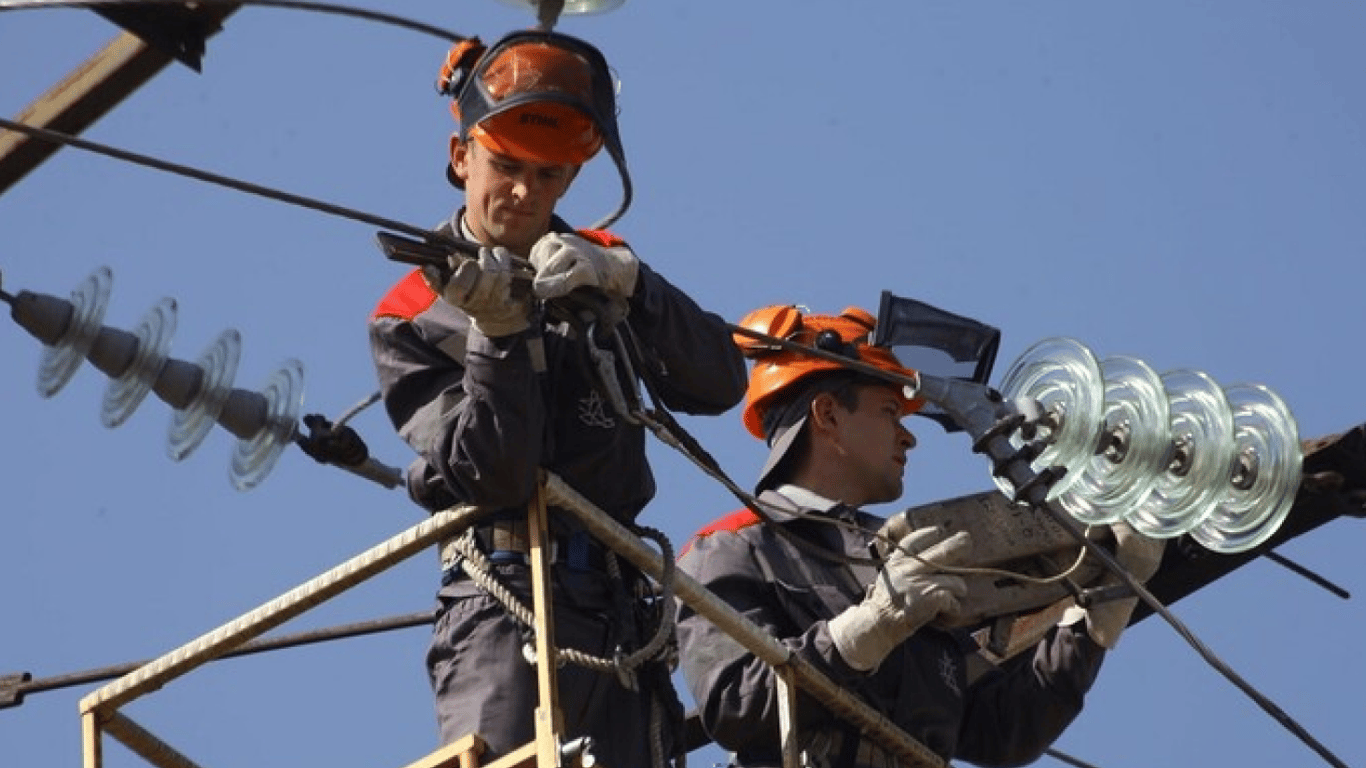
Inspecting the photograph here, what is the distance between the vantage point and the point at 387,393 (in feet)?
28.8

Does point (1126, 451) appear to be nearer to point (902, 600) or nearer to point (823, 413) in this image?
point (902, 600)

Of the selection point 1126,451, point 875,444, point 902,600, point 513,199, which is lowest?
point 902,600

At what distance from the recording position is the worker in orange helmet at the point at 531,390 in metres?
8.22

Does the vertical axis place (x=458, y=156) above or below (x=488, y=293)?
above

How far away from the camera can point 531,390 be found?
8266mm

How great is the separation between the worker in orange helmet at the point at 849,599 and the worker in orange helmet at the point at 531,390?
23.7 inches

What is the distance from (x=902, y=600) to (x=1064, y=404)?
770 mm

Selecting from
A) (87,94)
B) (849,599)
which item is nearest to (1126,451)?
(849,599)

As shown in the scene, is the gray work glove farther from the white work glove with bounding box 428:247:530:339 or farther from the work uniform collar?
the work uniform collar

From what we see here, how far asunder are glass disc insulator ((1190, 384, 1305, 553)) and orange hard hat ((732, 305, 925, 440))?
4.01ft

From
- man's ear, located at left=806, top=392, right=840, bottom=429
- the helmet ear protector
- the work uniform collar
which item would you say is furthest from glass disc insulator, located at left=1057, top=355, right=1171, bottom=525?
the helmet ear protector

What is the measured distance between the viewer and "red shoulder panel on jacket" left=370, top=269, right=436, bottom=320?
884cm

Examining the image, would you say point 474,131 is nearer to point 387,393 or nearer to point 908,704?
point 387,393

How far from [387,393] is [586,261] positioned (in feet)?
2.63
